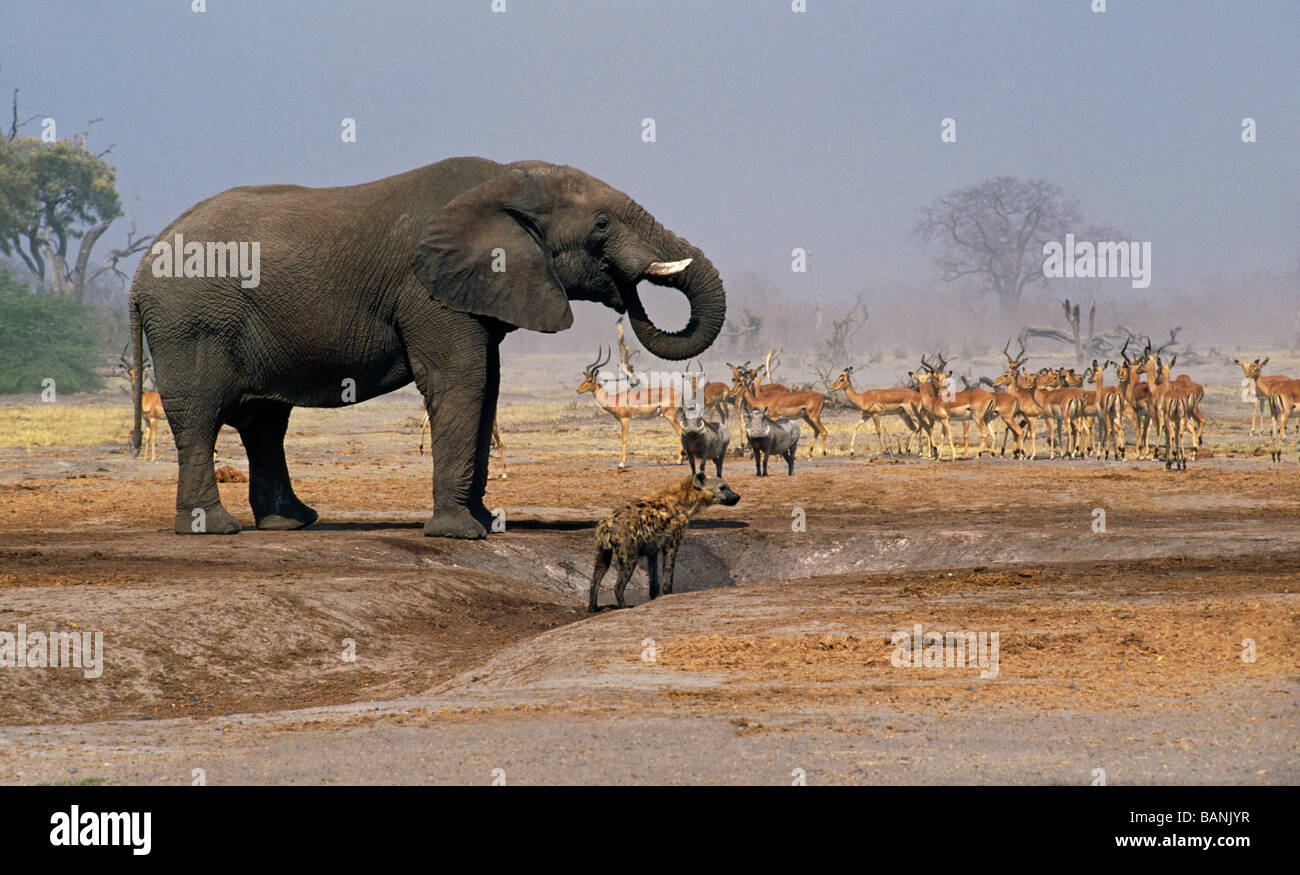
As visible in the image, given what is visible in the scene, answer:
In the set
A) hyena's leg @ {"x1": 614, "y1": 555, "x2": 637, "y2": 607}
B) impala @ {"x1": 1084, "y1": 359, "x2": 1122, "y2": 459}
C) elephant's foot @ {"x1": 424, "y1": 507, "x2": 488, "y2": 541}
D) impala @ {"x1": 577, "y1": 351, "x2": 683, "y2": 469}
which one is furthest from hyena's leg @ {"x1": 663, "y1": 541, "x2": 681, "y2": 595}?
impala @ {"x1": 1084, "y1": 359, "x2": 1122, "y2": 459}

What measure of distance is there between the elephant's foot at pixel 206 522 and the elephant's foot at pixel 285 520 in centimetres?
71

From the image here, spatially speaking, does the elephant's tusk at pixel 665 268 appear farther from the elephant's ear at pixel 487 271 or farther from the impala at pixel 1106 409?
the impala at pixel 1106 409

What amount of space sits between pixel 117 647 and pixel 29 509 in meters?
10.1

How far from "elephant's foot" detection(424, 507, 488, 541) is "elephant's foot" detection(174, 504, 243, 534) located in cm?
209

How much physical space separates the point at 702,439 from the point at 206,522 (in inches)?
337

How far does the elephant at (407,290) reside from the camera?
1398 centimetres

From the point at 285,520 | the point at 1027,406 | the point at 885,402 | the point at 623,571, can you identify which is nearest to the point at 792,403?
the point at 885,402

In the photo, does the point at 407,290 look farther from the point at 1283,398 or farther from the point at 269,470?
the point at 1283,398

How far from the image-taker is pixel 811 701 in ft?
25.7

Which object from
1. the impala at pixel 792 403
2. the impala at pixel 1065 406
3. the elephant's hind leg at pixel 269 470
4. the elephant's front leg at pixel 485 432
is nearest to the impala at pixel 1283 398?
the impala at pixel 1065 406
